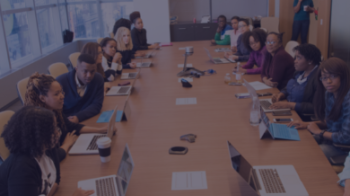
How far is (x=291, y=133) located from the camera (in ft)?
7.14

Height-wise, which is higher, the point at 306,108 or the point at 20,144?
the point at 20,144

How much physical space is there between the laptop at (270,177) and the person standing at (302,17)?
596 cm

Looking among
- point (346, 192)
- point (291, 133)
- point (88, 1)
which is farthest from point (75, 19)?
point (346, 192)

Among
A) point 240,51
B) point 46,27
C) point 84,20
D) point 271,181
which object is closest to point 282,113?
point 271,181

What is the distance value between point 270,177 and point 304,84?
1.44m

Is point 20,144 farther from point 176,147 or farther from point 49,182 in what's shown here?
point 176,147

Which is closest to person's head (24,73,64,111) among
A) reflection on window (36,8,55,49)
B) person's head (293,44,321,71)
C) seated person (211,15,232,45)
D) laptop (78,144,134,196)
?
laptop (78,144,134,196)

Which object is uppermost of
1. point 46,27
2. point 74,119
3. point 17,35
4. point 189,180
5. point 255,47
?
point 46,27

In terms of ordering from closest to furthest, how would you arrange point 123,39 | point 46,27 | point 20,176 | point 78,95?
point 20,176, point 78,95, point 123,39, point 46,27

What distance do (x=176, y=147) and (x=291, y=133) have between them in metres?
0.81

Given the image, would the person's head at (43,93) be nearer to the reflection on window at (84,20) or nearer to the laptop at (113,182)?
the laptop at (113,182)

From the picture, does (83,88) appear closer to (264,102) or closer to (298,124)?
(264,102)

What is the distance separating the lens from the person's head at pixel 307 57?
108 inches

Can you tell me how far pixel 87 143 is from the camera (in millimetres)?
2145
